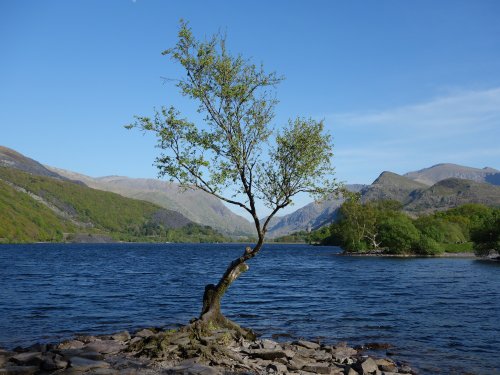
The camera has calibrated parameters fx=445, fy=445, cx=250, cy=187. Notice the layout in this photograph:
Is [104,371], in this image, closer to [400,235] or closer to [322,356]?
[322,356]

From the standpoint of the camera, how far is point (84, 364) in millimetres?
20656

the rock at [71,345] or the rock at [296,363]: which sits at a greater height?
the rock at [296,363]

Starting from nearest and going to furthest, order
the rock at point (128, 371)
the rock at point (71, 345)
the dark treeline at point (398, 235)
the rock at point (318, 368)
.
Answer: the rock at point (128, 371) < the rock at point (318, 368) < the rock at point (71, 345) < the dark treeline at point (398, 235)

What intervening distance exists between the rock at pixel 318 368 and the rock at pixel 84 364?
963 centimetres

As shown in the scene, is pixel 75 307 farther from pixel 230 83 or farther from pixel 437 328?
pixel 437 328

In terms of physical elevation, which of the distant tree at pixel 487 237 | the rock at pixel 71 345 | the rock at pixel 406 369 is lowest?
the rock at pixel 406 369

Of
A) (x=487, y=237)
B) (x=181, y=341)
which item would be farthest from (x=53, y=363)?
(x=487, y=237)

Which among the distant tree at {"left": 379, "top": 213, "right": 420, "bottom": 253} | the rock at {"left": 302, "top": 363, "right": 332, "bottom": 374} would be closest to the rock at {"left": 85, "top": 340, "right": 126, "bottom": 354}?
the rock at {"left": 302, "top": 363, "right": 332, "bottom": 374}

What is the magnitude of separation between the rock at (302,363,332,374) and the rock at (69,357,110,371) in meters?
9.63

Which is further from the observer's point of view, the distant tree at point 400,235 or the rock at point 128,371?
the distant tree at point 400,235

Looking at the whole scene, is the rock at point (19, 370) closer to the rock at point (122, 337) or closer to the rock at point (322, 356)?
the rock at point (122, 337)

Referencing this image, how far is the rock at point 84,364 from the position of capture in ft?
66.3

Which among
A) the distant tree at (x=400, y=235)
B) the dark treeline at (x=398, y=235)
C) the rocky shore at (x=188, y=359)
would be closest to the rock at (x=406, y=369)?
the rocky shore at (x=188, y=359)

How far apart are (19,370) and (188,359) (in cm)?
758
